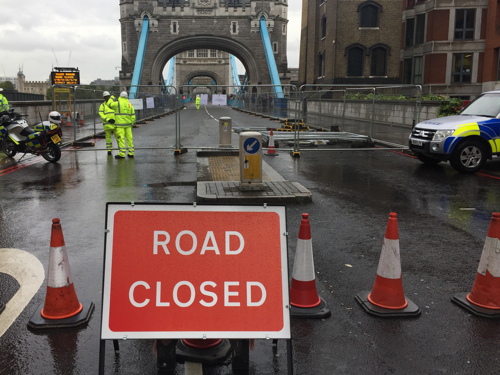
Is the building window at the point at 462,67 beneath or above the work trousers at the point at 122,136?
above

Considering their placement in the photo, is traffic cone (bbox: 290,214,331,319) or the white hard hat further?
the white hard hat

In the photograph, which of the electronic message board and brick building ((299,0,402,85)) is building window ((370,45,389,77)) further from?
the electronic message board

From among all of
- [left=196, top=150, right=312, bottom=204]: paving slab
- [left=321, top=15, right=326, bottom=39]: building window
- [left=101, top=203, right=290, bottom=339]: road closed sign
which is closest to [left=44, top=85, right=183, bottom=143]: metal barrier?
[left=196, top=150, right=312, bottom=204]: paving slab

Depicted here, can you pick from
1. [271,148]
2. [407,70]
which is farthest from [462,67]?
[271,148]

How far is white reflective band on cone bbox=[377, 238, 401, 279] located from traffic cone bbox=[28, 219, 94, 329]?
2.60m

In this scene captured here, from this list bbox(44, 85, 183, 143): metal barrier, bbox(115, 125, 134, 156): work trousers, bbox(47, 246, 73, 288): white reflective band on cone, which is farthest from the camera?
bbox(44, 85, 183, 143): metal barrier

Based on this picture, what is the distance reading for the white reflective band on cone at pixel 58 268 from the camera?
4.04 meters

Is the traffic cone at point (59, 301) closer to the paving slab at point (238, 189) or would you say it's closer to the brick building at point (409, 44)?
the paving slab at point (238, 189)

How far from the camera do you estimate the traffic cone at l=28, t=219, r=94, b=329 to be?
13.4ft

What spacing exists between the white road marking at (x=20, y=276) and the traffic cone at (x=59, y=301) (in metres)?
0.26

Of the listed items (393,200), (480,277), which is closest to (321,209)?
(393,200)

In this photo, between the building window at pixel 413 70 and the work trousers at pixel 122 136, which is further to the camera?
the building window at pixel 413 70

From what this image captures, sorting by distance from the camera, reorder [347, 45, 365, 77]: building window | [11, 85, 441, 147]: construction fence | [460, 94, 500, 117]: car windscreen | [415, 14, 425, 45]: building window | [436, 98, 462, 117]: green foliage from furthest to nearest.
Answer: [347, 45, 365, 77]: building window
[415, 14, 425, 45]: building window
[436, 98, 462, 117]: green foliage
[11, 85, 441, 147]: construction fence
[460, 94, 500, 117]: car windscreen

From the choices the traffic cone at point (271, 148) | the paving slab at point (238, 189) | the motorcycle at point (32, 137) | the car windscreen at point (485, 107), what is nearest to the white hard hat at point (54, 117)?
the motorcycle at point (32, 137)
